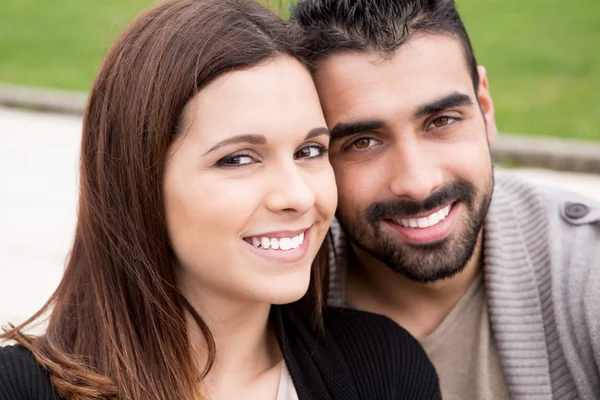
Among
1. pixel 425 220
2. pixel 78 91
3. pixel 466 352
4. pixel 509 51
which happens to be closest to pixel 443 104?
pixel 425 220

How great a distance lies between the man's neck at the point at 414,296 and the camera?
317 cm

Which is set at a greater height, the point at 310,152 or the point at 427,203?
the point at 310,152

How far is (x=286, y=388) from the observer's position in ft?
8.75

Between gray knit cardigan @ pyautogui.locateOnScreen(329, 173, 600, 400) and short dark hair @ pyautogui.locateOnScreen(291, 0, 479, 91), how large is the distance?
0.66 meters

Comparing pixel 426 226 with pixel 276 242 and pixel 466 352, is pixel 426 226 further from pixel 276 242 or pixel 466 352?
pixel 276 242

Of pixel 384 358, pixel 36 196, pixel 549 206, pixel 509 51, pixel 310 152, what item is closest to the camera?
pixel 310 152

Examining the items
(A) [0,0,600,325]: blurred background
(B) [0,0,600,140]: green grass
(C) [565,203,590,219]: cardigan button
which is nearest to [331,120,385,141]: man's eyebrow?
(A) [0,0,600,325]: blurred background

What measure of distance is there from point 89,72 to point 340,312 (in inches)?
294

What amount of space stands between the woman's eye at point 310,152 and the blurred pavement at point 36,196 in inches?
82.7

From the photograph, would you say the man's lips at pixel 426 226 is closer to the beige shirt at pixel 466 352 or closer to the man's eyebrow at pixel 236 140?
the beige shirt at pixel 466 352

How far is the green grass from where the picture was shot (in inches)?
314

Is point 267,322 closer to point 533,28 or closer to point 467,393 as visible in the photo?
point 467,393

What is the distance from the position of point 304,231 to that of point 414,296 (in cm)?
83

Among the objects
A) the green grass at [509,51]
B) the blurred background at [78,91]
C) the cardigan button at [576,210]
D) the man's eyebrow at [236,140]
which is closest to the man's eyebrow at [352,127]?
the blurred background at [78,91]
